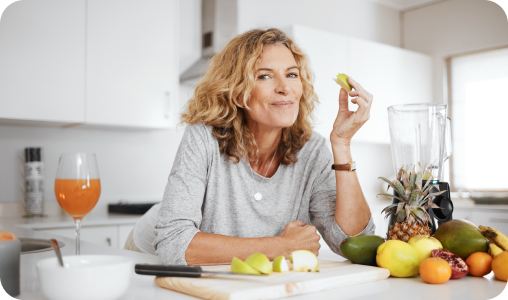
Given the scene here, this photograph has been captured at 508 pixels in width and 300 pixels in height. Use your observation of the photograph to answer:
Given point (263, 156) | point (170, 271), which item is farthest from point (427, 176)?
point (170, 271)

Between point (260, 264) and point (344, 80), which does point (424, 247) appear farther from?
point (344, 80)

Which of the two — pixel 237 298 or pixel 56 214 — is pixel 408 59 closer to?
pixel 56 214

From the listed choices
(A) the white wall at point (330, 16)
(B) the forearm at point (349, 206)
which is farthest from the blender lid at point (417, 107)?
(A) the white wall at point (330, 16)

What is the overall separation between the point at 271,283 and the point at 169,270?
0.19 m

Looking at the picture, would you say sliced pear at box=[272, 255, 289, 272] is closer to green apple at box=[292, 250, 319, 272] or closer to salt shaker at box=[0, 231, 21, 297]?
green apple at box=[292, 250, 319, 272]

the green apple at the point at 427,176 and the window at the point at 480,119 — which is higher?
the window at the point at 480,119

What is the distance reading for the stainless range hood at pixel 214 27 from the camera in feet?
11.1

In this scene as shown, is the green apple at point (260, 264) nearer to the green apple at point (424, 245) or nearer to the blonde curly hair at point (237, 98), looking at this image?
the green apple at point (424, 245)

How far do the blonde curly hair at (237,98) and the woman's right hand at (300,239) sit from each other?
34 cm

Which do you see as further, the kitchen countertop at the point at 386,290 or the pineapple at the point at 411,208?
the pineapple at the point at 411,208

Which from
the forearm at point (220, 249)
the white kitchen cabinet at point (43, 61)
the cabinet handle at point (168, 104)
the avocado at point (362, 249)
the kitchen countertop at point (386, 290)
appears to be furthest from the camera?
the cabinet handle at point (168, 104)

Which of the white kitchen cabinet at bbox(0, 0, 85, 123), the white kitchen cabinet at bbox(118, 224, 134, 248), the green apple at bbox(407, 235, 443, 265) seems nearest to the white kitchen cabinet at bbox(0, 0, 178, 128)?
the white kitchen cabinet at bbox(0, 0, 85, 123)

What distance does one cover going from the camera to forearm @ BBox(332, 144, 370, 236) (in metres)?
1.33

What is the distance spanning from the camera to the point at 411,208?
107cm
